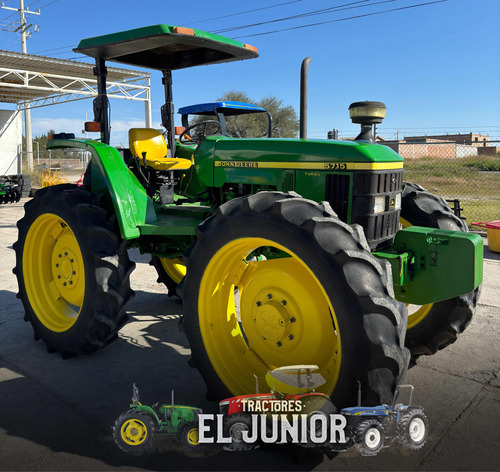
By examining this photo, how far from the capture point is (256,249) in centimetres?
349

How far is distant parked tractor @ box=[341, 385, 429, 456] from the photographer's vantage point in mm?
2426

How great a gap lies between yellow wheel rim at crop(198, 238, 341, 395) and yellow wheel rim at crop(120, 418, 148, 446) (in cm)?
→ 58

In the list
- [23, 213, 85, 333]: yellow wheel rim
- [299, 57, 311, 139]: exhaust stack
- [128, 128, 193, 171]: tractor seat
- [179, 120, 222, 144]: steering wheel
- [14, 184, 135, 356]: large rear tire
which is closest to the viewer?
[14, 184, 135, 356]: large rear tire

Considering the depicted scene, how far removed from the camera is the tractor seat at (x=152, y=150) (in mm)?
4648

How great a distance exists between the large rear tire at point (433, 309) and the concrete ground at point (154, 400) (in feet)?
0.79

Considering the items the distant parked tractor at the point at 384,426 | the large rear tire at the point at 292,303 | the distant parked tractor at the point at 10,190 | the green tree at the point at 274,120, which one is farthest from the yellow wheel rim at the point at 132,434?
the green tree at the point at 274,120

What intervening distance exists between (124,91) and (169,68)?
1493 cm

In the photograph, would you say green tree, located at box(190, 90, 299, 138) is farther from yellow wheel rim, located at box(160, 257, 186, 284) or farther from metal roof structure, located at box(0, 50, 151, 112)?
yellow wheel rim, located at box(160, 257, 186, 284)

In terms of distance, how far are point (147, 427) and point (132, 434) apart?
102 mm

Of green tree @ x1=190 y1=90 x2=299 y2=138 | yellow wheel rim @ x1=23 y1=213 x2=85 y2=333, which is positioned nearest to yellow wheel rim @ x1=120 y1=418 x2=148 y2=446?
yellow wheel rim @ x1=23 y1=213 x2=85 y2=333

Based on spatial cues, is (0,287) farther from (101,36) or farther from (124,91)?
(124,91)

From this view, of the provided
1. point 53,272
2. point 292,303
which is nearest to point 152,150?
point 53,272

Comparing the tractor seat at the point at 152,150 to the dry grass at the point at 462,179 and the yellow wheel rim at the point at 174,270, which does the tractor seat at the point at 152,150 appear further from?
the dry grass at the point at 462,179

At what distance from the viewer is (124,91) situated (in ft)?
62.0
